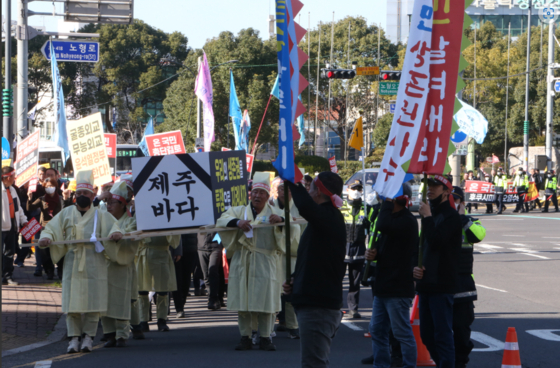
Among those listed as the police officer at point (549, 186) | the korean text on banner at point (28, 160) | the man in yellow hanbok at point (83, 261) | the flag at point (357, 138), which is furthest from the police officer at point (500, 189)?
the man in yellow hanbok at point (83, 261)

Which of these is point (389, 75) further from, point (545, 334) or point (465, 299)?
point (465, 299)

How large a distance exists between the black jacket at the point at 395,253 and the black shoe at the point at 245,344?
1.94 metres

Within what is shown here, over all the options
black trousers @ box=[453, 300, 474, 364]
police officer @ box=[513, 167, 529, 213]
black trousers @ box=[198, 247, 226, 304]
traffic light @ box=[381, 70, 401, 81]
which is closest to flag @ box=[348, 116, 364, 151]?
black trousers @ box=[198, 247, 226, 304]

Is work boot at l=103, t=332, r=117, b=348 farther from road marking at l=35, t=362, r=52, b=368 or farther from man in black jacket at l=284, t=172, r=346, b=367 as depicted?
man in black jacket at l=284, t=172, r=346, b=367

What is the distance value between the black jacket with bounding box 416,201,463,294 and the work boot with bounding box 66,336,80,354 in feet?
11.4

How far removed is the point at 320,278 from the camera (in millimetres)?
4449

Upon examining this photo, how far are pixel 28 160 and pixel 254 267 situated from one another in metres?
7.03

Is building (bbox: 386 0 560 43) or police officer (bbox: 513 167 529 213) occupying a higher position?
building (bbox: 386 0 560 43)

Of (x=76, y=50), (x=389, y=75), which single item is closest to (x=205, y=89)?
(x=76, y=50)

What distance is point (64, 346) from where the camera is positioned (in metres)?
7.14

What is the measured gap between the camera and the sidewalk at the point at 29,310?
7508mm

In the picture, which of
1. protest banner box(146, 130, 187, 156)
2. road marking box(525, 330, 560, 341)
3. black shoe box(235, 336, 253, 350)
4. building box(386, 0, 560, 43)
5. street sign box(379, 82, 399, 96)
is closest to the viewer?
black shoe box(235, 336, 253, 350)

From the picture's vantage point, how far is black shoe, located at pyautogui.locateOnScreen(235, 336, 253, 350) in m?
6.91

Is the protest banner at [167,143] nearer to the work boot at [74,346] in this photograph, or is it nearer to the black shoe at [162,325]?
the black shoe at [162,325]
